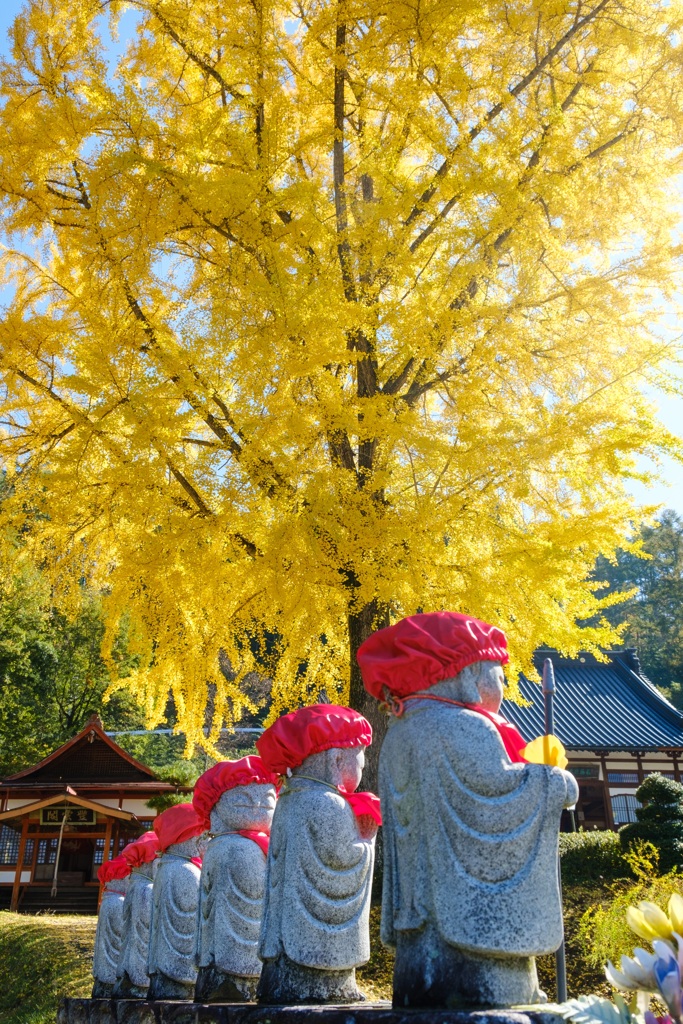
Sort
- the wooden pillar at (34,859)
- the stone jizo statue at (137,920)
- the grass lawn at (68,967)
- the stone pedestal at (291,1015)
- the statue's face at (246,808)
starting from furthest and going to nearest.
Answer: the wooden pillar at (34,859) → the stone jizo statue at (137,920) → the grass lawn at (68,967) → the statue's face at (246,808) → the stone pedestal at (291,1015)

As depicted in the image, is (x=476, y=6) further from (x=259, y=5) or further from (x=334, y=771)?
(x=334, y=771)

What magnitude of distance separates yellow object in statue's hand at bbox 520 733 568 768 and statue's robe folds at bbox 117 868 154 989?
3.50 metres

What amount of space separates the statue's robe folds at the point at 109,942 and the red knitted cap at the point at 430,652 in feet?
12.5

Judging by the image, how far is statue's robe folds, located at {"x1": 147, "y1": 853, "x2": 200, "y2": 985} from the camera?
465 centimetres

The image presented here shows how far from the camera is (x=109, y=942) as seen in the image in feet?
18.6

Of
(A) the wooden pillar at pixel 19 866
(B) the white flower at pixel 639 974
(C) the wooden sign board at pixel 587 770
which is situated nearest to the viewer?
(B) the white flower at pixel 639 974

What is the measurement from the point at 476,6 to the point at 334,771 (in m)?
5.46

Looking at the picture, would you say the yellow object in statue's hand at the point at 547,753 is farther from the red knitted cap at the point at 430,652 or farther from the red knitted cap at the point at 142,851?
the red knitted cap at the point at 142,851

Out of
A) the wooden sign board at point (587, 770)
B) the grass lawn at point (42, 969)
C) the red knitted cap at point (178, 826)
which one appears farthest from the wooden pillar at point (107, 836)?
the red knitted cap at point (178, 826)

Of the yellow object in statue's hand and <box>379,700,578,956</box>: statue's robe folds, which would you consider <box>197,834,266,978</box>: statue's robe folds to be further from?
the yellow object in statue's hand

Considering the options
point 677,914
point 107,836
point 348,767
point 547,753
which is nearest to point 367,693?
point 348,767

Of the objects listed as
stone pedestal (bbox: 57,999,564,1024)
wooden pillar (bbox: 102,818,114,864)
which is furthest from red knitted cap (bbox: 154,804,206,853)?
wooden pillar (bbox: 102,818,114,864)

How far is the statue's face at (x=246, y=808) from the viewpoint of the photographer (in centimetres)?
426

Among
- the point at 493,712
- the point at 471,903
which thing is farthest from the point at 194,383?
the point at 471,903
